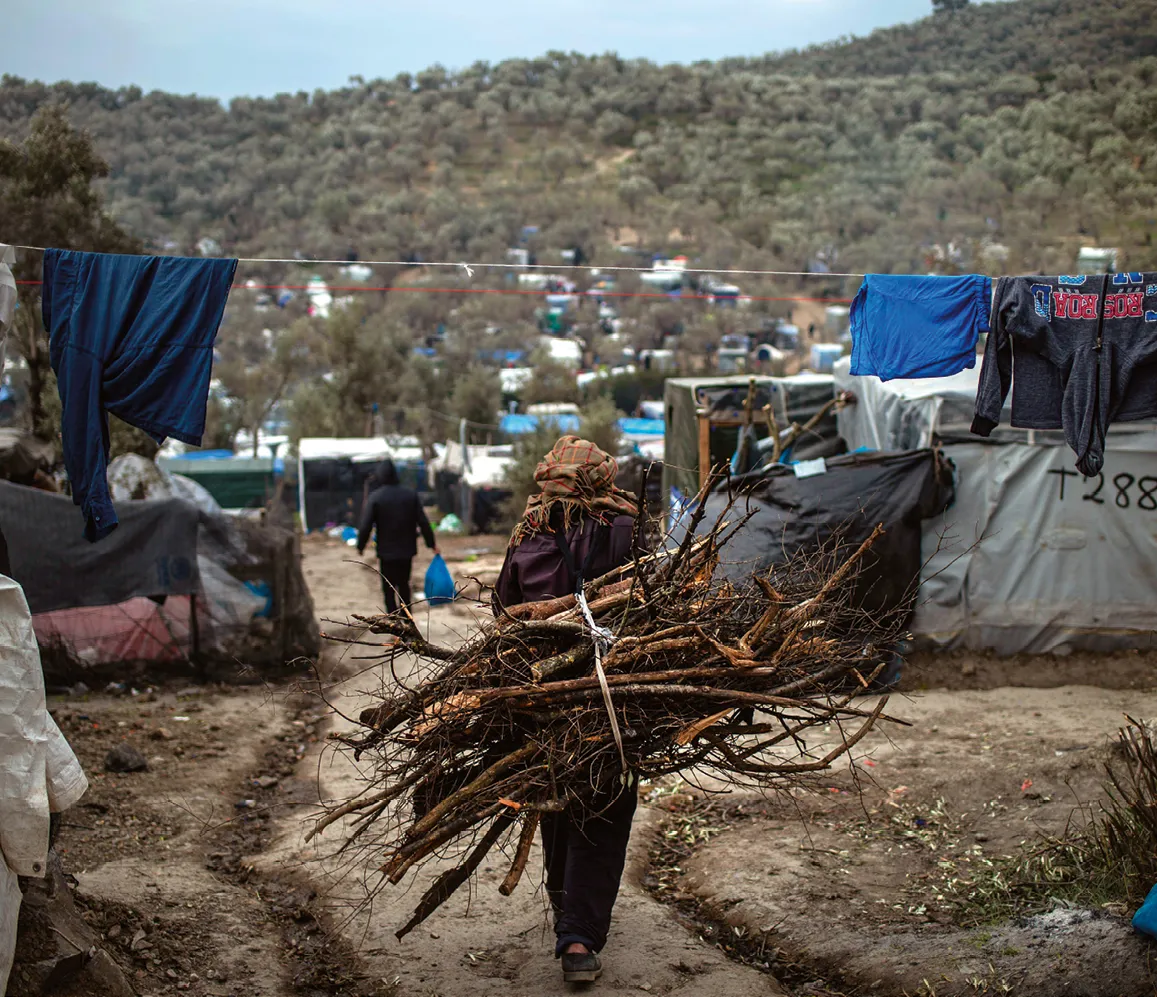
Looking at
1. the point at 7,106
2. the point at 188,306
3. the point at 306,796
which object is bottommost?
the point at 306,796

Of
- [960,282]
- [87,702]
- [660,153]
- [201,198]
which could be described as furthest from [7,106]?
[960,282]

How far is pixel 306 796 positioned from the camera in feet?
21.5

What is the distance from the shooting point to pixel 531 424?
29.5 meters

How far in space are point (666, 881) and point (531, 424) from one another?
24.6m

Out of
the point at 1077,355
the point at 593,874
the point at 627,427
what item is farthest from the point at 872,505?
the point at 627,427

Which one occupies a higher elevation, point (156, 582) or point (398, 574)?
point (156, 582)

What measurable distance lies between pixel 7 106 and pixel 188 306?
1930 inches

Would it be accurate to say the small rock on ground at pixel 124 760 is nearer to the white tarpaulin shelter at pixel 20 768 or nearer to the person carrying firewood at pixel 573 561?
the white tarpaulin shelter at pixel 20 768

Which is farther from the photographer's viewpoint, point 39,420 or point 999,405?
point 39,420

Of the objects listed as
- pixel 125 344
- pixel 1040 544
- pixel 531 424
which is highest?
pixel 125 344

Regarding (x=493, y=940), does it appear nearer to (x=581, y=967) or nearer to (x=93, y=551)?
(x=581, y=967)

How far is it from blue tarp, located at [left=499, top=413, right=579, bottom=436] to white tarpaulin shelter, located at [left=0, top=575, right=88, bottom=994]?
61.9 ft

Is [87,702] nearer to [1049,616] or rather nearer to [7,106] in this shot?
[1049,616]

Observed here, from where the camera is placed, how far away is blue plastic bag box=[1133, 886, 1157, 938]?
12.0 feet
